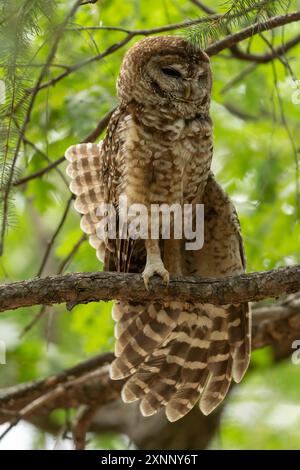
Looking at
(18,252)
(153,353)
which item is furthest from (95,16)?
(18,252)

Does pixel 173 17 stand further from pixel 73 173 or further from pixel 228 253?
pixel 228 253

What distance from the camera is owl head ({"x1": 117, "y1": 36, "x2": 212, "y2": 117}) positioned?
4.17m

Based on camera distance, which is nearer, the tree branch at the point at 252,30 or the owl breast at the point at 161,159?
the tree branch at the point at 252,30

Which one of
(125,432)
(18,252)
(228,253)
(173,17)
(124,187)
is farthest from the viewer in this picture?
(18,252)

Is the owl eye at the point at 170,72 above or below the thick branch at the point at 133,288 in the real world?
above

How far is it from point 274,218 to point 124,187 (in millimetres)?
1575

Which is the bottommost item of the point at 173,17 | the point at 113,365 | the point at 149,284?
the point at 113,365

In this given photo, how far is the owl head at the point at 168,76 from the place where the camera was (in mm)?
4172

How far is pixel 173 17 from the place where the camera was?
206 inches

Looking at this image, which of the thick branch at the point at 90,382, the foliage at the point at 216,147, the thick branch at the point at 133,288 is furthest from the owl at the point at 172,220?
the thick branch at the point at 90,382

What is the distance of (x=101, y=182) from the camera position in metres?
4.46

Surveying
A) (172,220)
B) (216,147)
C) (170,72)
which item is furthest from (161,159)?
(216,147)

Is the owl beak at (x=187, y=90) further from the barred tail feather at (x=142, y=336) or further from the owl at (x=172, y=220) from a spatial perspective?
the barred tail feather at (x=142, y=336)

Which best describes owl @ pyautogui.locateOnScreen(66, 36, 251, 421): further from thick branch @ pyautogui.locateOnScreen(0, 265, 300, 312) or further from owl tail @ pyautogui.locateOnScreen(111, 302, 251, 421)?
thick branch @ pyautogui.locateOnScreen(0, 265, 300, 312)
